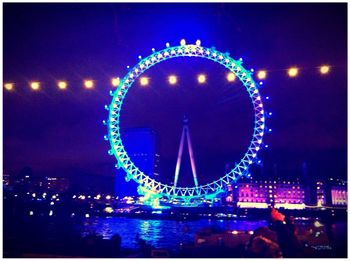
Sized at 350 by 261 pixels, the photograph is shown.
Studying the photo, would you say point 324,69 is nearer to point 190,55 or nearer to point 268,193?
point 190,55

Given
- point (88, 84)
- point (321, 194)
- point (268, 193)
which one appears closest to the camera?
point (88, 84)

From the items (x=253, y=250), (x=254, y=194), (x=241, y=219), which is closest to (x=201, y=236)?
(x=253, y=250)

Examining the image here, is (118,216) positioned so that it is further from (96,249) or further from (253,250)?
(253,250)

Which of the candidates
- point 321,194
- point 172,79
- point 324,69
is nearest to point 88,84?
point 172,79

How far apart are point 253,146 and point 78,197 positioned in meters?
46.5

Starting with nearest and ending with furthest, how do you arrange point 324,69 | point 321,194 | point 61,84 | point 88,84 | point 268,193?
point 324,69
point 61,84
point 88,84
point 268,193
point 321,194

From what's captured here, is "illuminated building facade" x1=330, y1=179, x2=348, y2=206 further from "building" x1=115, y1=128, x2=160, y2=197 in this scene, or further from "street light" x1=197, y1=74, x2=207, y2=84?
"street light" x1=197, y1=74, x2=207, y2=84

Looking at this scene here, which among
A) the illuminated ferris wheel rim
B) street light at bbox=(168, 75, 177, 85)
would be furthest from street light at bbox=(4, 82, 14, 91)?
the illuminated ferris wheel rim

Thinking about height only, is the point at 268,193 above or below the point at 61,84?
below

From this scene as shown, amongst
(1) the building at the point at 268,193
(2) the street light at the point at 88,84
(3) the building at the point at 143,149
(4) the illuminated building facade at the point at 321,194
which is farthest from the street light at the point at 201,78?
(3) the building at the point at 143,149

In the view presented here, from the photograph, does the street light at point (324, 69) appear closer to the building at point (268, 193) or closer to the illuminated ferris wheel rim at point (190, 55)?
the illuminated ferris wheel rim at point (190, 55)

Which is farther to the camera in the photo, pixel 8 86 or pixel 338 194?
A: pixel 338 194

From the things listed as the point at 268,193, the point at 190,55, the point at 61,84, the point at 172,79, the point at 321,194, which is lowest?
the point at 321,194

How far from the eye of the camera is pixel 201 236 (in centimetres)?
826
